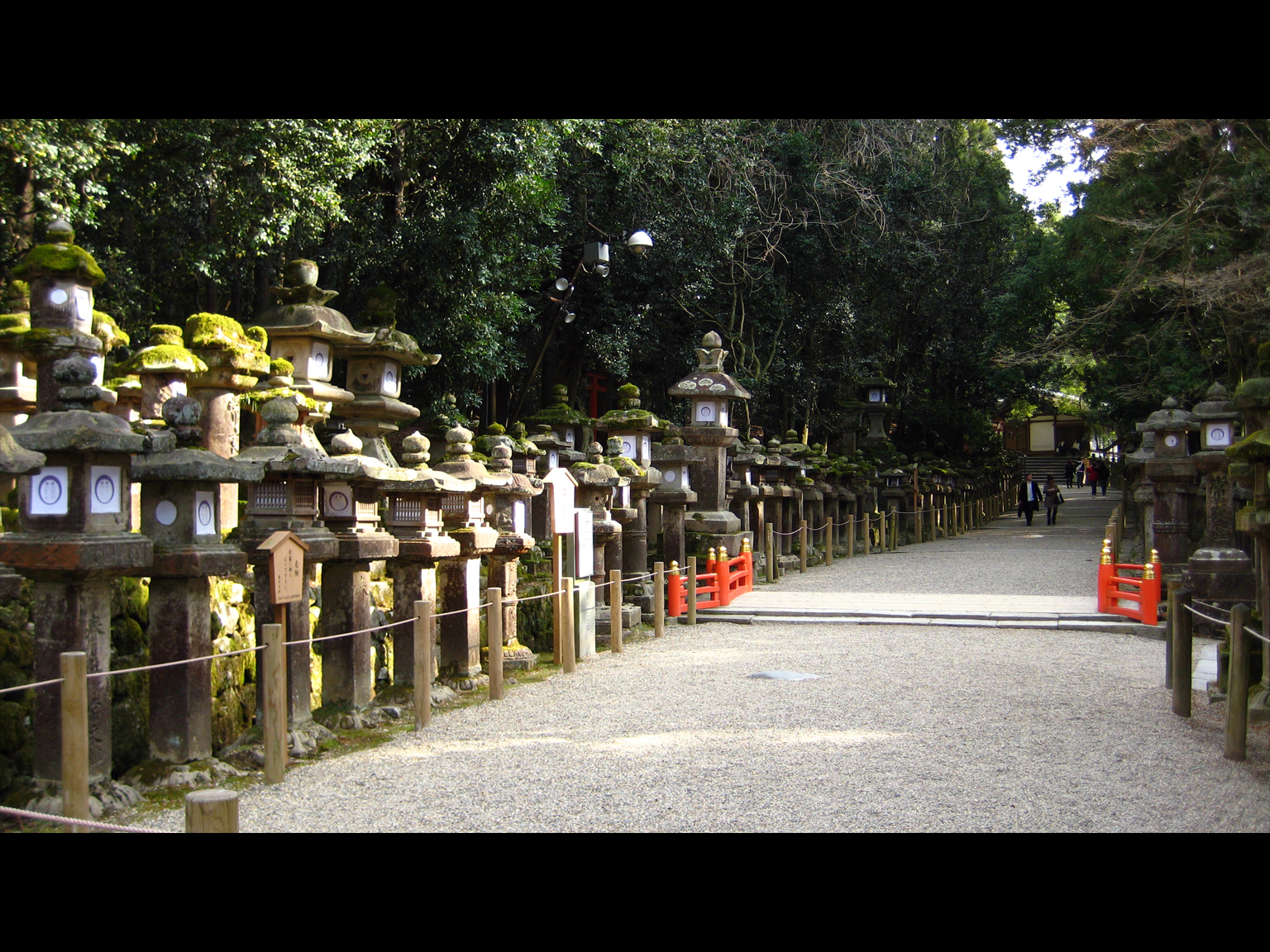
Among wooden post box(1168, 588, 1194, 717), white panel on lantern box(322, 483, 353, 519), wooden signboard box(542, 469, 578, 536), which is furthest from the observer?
wooden signboard box(542, 469, 578, 536)

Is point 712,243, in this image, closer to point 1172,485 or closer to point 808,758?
point 1172,485

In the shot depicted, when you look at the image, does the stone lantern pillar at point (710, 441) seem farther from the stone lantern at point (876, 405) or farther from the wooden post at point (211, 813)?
the stone lantern at point (876, 405)

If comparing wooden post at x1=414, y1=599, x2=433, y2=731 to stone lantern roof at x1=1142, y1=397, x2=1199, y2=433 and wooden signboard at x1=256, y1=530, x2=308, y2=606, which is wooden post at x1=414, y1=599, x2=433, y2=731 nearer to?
wooden signboard at x1=256, y1=530, x2=308, y2=606

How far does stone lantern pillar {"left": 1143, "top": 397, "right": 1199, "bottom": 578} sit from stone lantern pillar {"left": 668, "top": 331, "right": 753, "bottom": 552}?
5568 millimetres

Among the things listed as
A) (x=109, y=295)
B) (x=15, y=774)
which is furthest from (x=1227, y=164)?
(x=15, y=774)

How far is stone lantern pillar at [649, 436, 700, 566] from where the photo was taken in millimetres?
14781

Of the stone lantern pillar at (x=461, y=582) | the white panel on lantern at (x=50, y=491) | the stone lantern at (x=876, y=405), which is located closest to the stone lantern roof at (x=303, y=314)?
the stone lantern pillar at (x=461, y=582)

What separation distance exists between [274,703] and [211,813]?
8.37 ft

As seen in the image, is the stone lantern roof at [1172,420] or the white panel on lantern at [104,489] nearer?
the white panel on lantern at [104,489]

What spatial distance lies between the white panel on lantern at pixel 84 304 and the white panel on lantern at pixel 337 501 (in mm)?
1912

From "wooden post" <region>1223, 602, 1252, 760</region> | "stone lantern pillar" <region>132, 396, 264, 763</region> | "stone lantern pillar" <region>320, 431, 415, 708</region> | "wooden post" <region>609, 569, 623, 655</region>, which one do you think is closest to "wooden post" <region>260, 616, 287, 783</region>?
"stone lantern pillar" <region>132, 396, 264, 763</region>

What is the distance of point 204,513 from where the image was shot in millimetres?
6238

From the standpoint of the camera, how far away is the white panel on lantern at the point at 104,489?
18.2 feet

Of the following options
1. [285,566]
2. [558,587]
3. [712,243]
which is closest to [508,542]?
[558,587]
